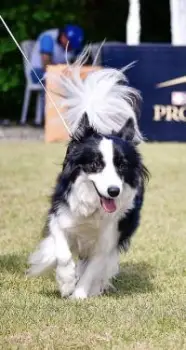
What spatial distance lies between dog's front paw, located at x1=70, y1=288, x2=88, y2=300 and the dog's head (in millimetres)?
589

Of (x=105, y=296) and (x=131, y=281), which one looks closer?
(x=105, y=296)

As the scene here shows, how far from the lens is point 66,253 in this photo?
18.4 ft

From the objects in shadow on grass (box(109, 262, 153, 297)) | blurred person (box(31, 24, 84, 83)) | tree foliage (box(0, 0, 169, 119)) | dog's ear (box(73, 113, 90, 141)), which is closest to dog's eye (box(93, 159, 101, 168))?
dog's ear (box(73, 113, 90, 141))

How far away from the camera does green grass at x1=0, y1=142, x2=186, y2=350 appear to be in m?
4.43

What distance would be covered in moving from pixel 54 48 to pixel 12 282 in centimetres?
1198

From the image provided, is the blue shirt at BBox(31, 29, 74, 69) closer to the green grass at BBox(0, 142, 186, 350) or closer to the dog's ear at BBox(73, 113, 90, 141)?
the green grass at BBox(0, 142, 186, 350)

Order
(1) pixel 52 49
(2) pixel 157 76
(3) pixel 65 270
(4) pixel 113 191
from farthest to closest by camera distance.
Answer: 1. (1) pixel 52 49
2. (2) pixel 157 76
3. (3) pixel 65 270
4. (4) pixel 113 191

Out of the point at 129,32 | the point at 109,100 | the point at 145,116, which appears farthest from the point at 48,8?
the point at 109,100

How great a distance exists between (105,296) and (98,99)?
143 cm

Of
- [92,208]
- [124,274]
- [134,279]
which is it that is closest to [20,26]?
[124,274]

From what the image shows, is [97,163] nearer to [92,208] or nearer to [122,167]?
[122,167]

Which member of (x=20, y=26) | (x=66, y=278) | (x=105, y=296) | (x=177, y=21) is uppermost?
(x=66, y=278)

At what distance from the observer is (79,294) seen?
18.5 feet

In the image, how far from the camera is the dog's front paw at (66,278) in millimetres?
5559
